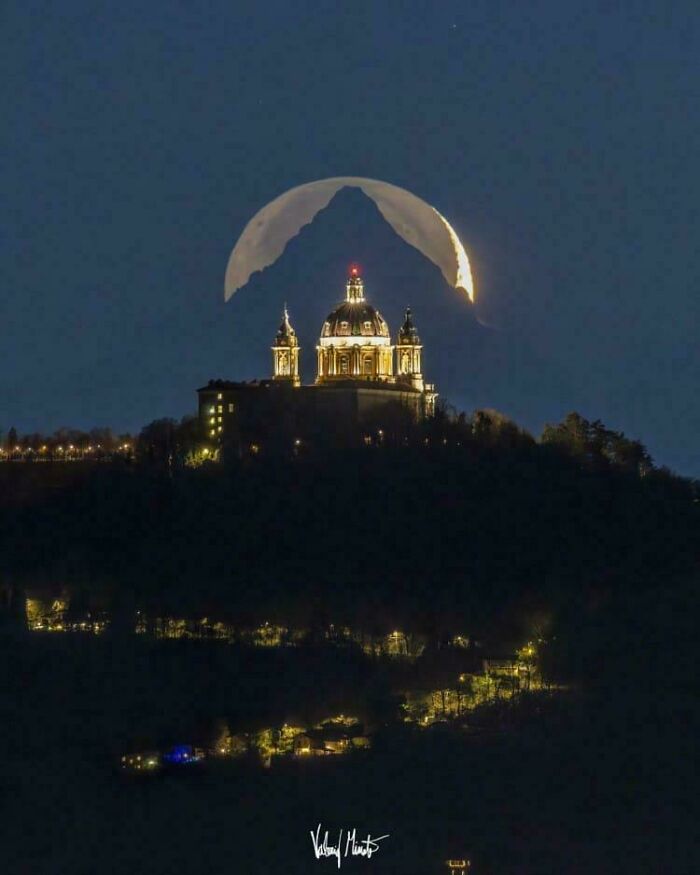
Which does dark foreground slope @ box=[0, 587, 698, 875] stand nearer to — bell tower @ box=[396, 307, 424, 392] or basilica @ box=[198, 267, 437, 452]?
basilica @ box=[198, 267, 437, 452]

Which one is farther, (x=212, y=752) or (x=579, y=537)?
(x=579, y=537)

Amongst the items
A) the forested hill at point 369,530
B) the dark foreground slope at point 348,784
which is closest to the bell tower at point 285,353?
the forested hill at point 369,530

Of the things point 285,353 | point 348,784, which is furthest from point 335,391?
point 348,784

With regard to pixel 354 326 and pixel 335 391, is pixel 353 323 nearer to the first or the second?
pixel 354 326

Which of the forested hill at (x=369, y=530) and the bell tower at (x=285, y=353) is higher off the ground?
the bell tower at (x=285, y=353)

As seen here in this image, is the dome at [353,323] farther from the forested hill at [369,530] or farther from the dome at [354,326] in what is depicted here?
the forested hill at [369,530]

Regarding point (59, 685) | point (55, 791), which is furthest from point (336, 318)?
point (55, 791)

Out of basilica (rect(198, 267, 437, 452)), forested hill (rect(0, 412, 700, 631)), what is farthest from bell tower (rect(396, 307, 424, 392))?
forested hill (rect(0, 412, 700, 631))

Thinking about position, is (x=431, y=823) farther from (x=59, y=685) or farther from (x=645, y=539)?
(x=645, y=539)
